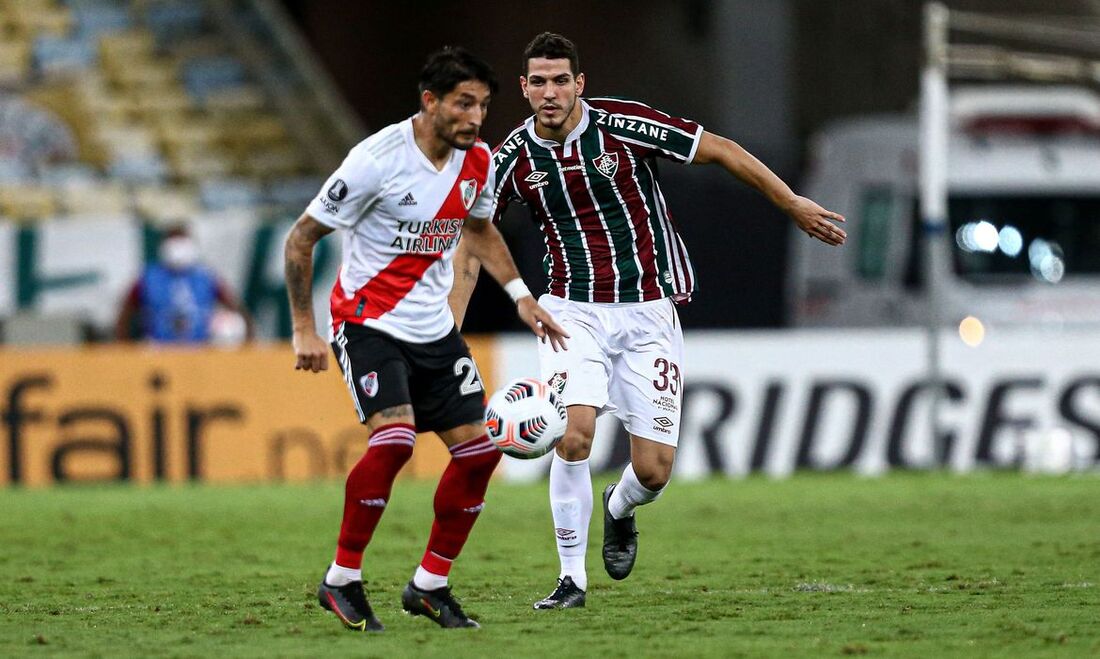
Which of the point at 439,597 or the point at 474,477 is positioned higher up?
the point at 474,477

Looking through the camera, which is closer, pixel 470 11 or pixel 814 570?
pixel 814 570

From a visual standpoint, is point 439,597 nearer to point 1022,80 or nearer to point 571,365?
point 571,365

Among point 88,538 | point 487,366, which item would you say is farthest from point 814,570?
point 487,366

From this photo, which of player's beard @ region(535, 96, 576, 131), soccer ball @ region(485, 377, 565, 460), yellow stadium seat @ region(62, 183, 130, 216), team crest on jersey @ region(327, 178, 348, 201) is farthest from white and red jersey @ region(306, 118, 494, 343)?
yellow stadium seat @ region(62, 183, 130, 216)

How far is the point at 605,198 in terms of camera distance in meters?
8.32

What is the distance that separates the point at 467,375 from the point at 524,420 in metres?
0.30

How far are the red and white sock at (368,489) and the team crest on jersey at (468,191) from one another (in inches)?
37.0

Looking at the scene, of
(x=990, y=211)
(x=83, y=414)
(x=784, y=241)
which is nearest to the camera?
(x=83, y=414)

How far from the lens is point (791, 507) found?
13.1m

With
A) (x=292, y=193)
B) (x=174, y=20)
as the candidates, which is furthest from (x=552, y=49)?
(x=174, y=20)

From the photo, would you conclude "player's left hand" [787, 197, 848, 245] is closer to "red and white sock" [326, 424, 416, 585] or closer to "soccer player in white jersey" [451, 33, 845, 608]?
"soccer player in white jersey" [451, 33, 845, 608]

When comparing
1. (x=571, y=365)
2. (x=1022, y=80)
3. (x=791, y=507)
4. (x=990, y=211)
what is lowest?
(x=791, y=507)

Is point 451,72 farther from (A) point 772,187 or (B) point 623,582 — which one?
(B) point 623,582

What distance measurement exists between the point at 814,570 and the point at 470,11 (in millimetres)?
18269
